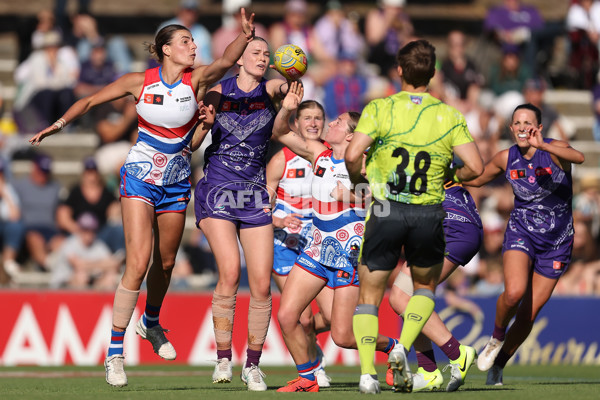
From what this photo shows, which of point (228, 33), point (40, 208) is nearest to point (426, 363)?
point (40, 208)

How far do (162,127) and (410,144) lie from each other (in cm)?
242

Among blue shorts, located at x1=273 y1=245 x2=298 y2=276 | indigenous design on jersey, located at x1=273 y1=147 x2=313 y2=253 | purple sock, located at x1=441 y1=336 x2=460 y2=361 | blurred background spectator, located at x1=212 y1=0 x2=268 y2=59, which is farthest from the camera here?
blurred background spectator, located at x1=212 y1=0 x2=268 y2=59

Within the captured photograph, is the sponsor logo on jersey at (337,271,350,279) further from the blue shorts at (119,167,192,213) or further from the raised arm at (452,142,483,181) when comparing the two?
the raised arm at (452,142,483,181)

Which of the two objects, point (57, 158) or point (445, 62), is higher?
point (445, 62)

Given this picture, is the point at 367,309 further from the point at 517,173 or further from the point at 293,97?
the point at 517,173

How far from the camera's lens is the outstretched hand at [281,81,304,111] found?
9.12 meters

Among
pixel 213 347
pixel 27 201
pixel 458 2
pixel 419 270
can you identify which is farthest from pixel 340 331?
pixel 458 2

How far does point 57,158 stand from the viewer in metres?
18.7

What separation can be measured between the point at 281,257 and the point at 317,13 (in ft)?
40.0

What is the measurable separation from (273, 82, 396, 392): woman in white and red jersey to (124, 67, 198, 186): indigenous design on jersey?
817 mm

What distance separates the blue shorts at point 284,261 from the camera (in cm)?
1066

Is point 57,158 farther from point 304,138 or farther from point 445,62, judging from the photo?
point 304,138

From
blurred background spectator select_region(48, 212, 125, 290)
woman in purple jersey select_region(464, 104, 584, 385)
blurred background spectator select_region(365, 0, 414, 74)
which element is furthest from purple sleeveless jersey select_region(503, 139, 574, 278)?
blurred background spectator select_region(365, 0, 414, 74)

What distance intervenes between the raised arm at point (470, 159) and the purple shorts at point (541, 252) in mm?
2304
